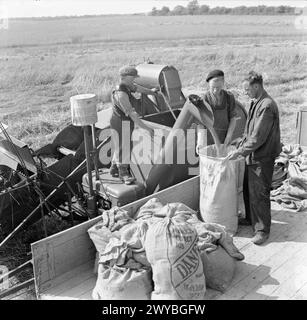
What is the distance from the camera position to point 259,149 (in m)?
3.95

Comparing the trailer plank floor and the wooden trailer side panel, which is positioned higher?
the wooden trailer side panel

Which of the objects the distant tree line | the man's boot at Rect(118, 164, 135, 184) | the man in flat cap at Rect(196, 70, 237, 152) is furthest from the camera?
the distant tree line

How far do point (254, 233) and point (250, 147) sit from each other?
3.01 feet

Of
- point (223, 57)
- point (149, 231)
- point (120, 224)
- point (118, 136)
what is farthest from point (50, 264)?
point (223, 57)

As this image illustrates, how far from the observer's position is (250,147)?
3848 millimetres

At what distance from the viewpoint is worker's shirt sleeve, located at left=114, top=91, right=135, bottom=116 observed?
4.46 meters

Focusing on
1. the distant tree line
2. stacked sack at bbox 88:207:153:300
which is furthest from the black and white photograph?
the distant tree line

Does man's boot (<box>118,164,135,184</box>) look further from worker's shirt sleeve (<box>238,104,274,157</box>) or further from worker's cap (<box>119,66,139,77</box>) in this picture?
worker's shirt sleeve (<box>238,104,274,157</box>)

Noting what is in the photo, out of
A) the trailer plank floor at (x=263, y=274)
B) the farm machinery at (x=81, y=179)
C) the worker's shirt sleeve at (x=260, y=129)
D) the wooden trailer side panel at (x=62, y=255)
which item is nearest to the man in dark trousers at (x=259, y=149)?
the worker's shirt sleeve at (x=260, y=129)

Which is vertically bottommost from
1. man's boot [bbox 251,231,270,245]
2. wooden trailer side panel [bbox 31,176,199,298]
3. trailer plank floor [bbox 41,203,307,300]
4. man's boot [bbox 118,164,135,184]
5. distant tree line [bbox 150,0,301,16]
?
trailer plank floor [bbox 41,203,307,300]

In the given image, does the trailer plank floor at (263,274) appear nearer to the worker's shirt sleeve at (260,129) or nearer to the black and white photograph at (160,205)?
the black and white photograph at (160,205)

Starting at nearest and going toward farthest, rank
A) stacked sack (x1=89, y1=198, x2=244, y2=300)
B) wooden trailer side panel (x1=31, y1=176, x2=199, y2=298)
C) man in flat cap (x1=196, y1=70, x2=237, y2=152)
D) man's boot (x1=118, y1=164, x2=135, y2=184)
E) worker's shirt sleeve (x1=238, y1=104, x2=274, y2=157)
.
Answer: stacked sack (x1=89, y1=198, x2=244, y2=300) < wooden trailer side panel (x1=31, y1=176, x2=199, y2=298) < worker's shirt sleeve (x1=238, y1=104, x2=274, y2=157) < man in flat cap (x1=196, y1=70, x2=237, y2=152) < man's boot (x1=118, y1=164, x2=135, y2=184)

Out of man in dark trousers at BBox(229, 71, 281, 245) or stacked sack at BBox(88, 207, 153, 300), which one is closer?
stacked sack at BBox(88, 207, 153, 300)
